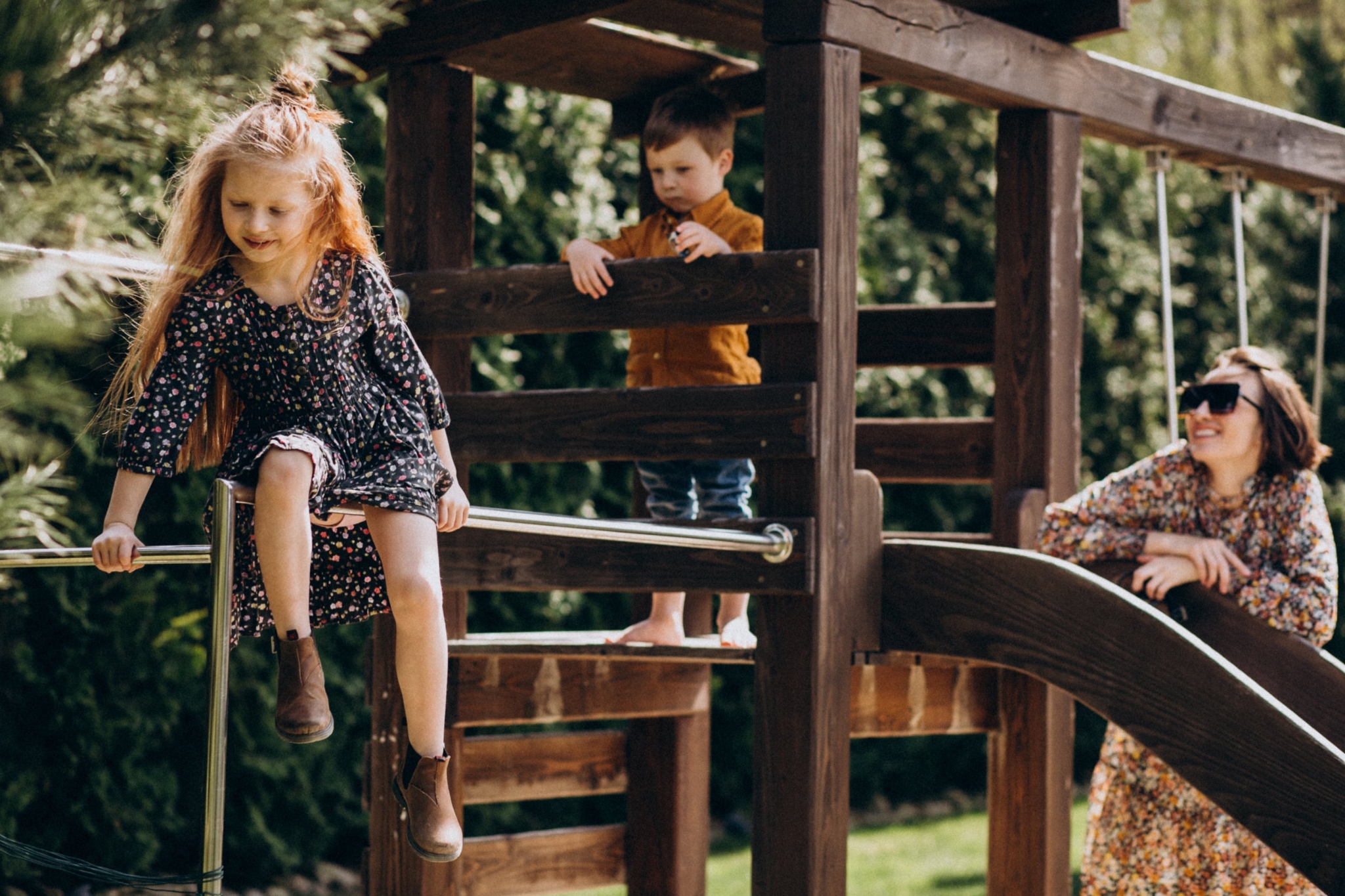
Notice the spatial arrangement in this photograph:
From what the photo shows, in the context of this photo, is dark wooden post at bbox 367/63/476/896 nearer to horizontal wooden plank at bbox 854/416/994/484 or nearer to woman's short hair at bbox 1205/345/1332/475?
horizontal wooden plank at bbox 854/416/994/484

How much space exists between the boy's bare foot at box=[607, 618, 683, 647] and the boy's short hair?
47.8 inches

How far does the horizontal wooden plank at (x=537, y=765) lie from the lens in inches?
159

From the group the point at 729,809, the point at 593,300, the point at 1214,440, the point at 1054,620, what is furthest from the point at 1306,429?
the point at 729,809

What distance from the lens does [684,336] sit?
394 cm

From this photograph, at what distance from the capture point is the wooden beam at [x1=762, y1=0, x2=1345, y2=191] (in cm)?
327

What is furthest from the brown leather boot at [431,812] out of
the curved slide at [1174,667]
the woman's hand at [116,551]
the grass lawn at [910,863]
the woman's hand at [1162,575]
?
the grass lawn at [910,863]

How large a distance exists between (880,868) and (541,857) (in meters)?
2.15

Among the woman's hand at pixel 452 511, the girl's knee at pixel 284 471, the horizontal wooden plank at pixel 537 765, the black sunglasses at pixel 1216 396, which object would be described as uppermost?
the black sunglasses at pixel 1216 396

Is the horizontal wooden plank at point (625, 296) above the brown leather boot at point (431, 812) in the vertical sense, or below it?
above

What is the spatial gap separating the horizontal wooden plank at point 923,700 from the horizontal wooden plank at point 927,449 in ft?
2.11

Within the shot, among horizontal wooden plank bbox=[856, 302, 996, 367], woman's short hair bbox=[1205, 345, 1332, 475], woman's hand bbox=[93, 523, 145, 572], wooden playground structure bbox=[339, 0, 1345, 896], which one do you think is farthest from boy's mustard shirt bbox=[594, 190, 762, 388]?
woman's hand bbox=[93, 523, 145, 572]

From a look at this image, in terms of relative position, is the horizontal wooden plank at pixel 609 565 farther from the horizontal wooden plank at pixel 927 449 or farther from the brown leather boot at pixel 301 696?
the horizontal wooden plank at pixel 927 449

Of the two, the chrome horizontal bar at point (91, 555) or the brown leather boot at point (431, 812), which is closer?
the chrome horizontal bar at point (91, 555)

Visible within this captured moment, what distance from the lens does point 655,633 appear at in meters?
3.77
